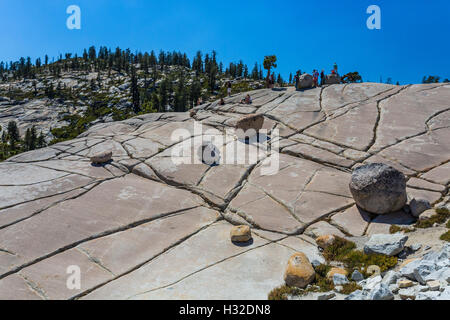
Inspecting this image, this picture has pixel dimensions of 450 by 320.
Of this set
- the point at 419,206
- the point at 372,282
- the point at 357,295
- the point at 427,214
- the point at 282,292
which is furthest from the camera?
the point at 419,206

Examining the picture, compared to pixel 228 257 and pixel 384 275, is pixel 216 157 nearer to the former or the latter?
pixel 228 257

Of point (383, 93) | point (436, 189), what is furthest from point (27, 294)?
point (383, 93)

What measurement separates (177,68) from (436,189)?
469 feet

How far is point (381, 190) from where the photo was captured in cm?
1034

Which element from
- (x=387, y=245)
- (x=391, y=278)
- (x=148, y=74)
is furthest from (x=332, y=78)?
(x=148, y=74)

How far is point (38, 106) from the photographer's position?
369 feet

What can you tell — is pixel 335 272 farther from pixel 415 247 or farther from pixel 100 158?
pixel 100 158

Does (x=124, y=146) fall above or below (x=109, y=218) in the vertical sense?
above

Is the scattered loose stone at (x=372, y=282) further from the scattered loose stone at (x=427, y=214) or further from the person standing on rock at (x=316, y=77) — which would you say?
the person standing on rock at (x=316, y=77)

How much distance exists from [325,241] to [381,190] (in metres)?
3.30

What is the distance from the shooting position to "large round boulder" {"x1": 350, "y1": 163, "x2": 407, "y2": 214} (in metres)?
10.3

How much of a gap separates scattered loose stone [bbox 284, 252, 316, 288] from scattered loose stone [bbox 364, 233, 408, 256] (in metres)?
1.89

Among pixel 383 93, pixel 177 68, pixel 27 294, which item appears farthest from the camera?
pixel 177 68

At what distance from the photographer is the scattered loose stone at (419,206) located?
9828 millimetres
